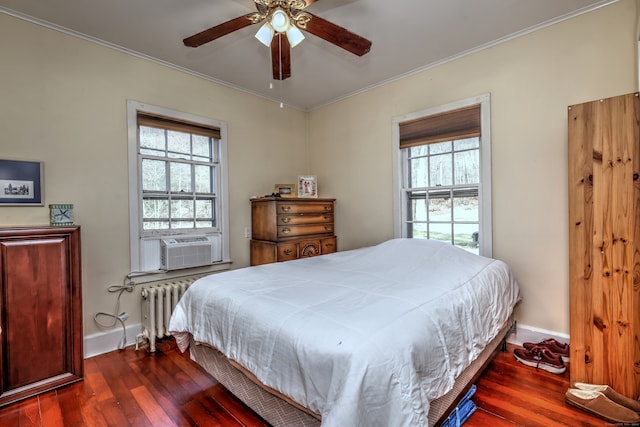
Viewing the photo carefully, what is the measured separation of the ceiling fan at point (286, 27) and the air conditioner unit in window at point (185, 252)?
1.81 metres

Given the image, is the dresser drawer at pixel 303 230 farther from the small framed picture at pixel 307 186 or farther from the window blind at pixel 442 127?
the window blind at pixel 442 127

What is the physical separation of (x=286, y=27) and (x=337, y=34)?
33 cm

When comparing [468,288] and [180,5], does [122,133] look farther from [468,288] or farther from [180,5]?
[468,288]

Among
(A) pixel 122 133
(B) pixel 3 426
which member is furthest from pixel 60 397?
(A) pixel 122 133

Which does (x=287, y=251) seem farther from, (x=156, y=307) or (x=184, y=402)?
(x=184, y=402)

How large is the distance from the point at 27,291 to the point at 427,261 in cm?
284

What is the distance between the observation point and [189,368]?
7.68 ft

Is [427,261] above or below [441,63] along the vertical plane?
below

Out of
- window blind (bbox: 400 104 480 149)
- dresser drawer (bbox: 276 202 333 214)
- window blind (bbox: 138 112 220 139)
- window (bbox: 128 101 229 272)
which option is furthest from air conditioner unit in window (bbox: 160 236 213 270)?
window blind (bbox: 400 104 480 149)

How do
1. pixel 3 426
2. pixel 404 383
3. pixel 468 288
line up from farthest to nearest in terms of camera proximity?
pixel 468 288 → pixel 3 426 → pixel 404 383

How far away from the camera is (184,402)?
191 centimetres

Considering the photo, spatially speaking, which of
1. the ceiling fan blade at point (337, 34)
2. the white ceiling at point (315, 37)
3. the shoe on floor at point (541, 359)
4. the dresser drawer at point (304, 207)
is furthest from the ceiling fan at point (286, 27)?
the shoe on floor at point (541, 359)

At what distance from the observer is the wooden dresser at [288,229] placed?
3354 mm

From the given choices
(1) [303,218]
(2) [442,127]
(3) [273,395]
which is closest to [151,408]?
(3) [273,395]
